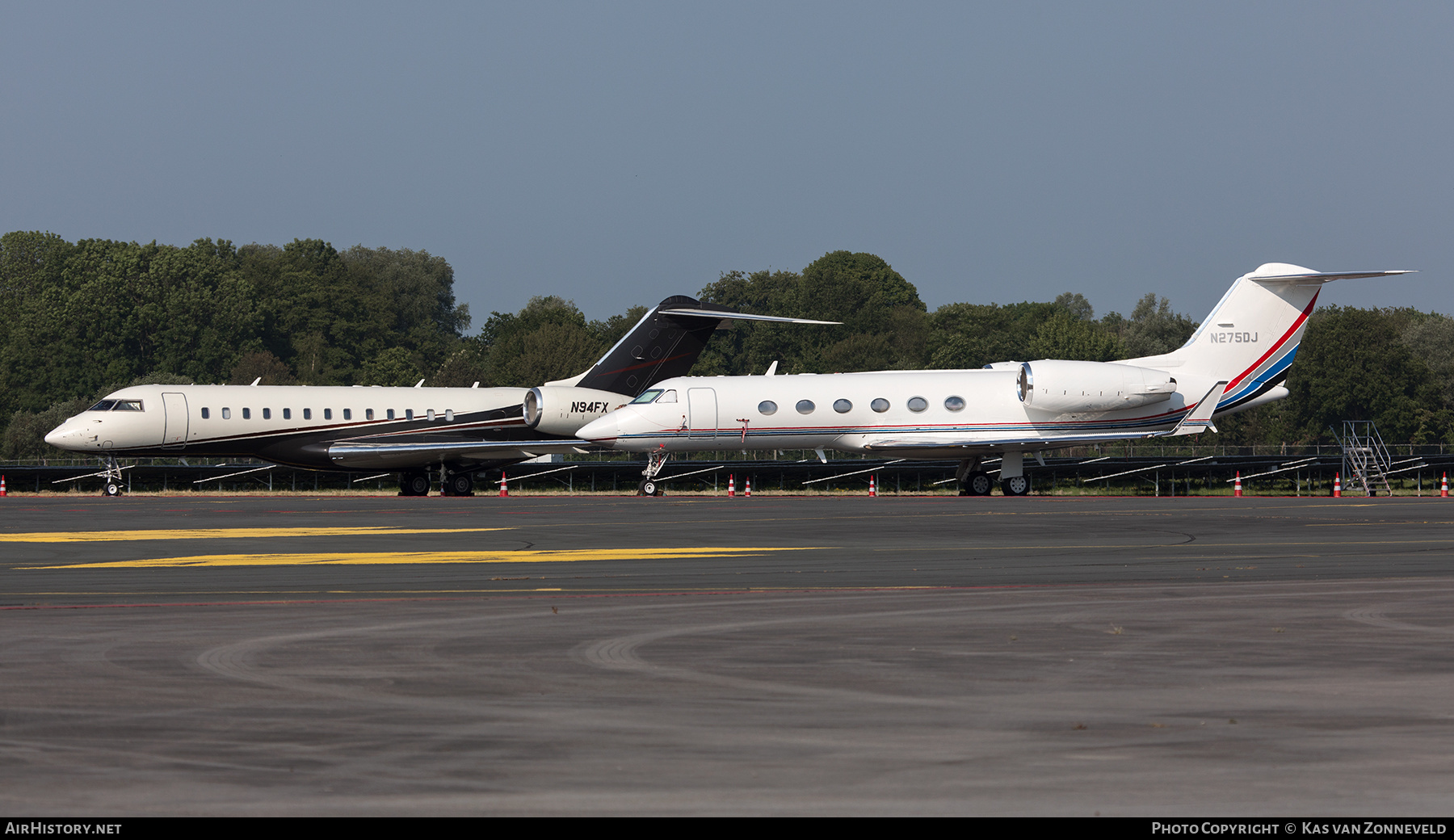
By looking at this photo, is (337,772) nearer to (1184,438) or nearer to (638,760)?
(638,760)

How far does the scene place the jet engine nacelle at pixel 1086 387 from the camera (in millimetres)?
38500

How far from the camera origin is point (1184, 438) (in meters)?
72.1

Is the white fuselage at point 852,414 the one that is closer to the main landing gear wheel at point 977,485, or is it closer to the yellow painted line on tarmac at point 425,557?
the main landing gear wheel at point 977,485

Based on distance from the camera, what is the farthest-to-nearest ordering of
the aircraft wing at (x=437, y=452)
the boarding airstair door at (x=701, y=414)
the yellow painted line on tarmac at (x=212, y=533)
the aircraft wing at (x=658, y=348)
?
the aircraft wing at (x=658, y=348) < the aircraft wing at (x=437, y=452) < the boarding airstair door at (x=701, y=414) < the yellow painted line on tarmac at (x=212, y=533)

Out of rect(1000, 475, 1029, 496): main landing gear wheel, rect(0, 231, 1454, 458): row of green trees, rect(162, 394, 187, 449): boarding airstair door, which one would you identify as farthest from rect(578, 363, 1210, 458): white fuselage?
rect(0, 231, 1454, 458): row of green trees

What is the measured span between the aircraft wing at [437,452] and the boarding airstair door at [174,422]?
12.5ft

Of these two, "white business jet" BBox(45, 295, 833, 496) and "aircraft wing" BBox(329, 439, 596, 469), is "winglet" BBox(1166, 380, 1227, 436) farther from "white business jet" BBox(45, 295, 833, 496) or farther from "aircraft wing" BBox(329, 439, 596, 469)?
"aircraft wing" BBox(329, 439, 596, 469)

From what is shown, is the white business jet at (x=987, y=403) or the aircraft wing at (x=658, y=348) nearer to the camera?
the white business jet at (x=987, y=403)

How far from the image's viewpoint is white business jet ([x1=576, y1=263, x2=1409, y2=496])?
3844cm

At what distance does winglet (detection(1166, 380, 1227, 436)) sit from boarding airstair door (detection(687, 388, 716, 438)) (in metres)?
12.1

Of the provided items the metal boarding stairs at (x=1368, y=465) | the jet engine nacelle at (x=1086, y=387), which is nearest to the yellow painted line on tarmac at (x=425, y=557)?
the jet engine nacelle at (x=1086, y=387)

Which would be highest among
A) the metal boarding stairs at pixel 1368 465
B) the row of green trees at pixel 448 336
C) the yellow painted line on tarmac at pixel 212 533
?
the row of green trees at pixel 448 336

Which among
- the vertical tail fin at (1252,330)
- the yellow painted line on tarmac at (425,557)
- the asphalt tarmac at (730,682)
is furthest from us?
the vertical tail fin at (1252,330)

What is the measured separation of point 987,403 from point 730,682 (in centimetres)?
3091
